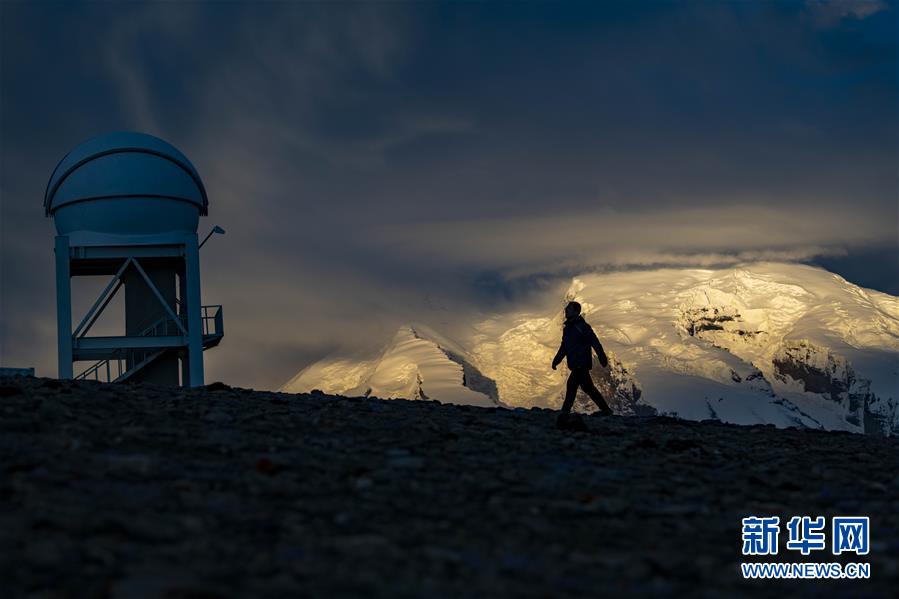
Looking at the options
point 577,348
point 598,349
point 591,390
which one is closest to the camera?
point 598,349

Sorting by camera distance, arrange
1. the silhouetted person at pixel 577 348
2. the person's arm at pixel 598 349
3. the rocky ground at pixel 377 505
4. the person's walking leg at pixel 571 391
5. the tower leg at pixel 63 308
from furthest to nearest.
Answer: the tower leg at pixel 63 308 → the silhouetted person at pixel 577 348 → the person's walking leg at pixel 571 391 → the person's arm at pixel 598 349 → the rocky ground at pixel 377 505

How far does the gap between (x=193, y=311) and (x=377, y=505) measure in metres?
32.7

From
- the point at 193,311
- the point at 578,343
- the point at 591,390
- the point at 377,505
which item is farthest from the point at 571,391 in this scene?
the point at 193,311

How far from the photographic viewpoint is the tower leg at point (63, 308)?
39938mm

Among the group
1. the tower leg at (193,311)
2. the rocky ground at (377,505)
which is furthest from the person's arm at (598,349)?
the tower leg at (193,311)

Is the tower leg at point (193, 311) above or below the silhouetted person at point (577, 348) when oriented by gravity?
above

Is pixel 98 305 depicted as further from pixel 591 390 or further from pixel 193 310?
pixel 591 390

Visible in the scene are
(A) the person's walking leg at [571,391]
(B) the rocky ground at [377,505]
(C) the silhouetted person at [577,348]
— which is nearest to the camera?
(B) the rocky ground at [377,505]

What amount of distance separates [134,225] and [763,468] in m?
32.7

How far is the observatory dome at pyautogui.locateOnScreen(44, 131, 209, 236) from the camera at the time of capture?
41.1 m

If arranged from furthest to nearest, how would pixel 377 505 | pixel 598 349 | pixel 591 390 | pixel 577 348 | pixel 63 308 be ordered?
pixel 63 308
pixel 591 390
pixel 577 348
pixel 598 349
pixel 377 505

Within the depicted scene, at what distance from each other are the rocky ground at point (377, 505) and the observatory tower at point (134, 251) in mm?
25062

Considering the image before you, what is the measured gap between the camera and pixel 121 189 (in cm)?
4122

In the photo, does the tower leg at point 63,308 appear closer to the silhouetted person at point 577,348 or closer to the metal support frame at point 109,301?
the metal support frame at point 109,301
